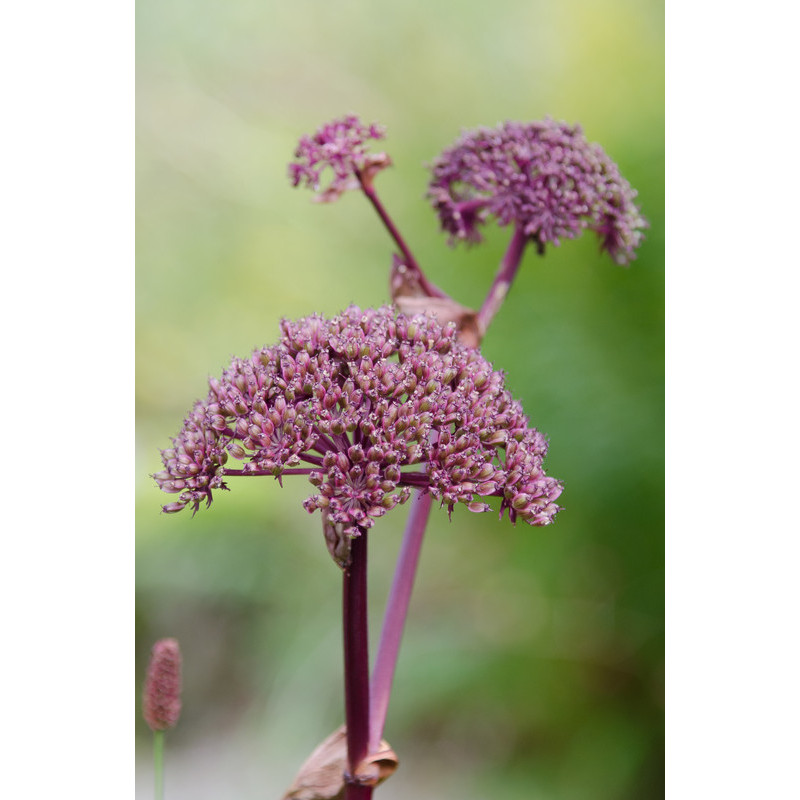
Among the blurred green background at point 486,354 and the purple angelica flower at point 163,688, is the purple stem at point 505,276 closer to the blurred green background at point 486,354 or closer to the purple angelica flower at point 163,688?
the blurred green background at point 486,354

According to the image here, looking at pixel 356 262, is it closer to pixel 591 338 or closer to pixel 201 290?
pixel 201 290

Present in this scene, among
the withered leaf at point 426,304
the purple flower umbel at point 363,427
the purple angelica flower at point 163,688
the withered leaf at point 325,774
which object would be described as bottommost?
the withered leaf at point 325,774

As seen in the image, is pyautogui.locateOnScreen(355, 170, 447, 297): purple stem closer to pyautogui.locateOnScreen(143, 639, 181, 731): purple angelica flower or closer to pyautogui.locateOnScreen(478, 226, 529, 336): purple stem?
pyautogui.locateOnScreen(478, 226, 529, 336): purple stem

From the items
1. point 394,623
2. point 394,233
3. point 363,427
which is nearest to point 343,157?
point 394,233

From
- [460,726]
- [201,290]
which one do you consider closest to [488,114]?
[201,290]

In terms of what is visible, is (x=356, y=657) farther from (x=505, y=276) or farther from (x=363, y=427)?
(x=505, y=276)

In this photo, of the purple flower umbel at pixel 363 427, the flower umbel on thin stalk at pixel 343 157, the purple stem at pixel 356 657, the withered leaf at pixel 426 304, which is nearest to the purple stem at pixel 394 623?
the purple stem at pixel 356 657

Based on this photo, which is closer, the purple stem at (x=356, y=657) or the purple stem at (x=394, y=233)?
the purple stem at (x=356, y=657)
